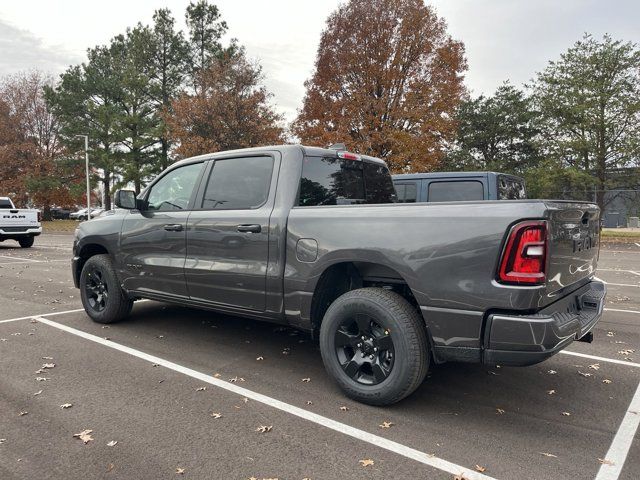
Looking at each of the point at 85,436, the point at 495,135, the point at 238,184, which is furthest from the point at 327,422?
the point at 495,135

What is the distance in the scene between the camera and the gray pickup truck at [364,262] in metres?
2.75

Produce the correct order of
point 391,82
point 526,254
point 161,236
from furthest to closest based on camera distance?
1. point 391,82
2. point 161,236
3. point 526,254

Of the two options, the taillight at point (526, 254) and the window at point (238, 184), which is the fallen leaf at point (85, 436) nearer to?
the window at point (238, 184)

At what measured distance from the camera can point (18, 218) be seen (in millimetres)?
15969

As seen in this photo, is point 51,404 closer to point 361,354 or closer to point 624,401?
point 361,354

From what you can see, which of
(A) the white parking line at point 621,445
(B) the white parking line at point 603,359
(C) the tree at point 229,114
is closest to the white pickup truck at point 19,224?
(C) the tree at point 229,114

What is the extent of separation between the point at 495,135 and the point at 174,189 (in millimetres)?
36282

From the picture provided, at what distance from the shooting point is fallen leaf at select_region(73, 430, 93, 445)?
111 inches

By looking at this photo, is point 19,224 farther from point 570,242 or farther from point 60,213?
point 60,213

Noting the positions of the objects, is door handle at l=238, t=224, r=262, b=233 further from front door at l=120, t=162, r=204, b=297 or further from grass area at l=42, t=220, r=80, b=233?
grass area at l=42, t=220, r=80, b=233

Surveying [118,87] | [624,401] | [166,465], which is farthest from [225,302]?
[118,87]

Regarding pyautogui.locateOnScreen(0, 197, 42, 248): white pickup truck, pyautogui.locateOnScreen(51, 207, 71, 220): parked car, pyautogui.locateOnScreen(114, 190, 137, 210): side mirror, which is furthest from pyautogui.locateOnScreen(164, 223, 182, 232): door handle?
pyautogui.locateOnScreen(51, 207, 71, 220): parked car

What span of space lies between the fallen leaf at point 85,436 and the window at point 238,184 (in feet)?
6.73

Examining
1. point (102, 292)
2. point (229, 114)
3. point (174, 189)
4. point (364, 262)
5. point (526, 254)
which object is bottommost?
point (102, 292)
